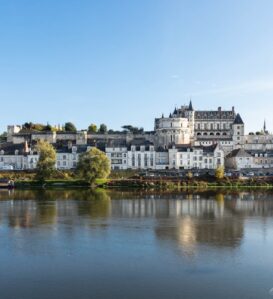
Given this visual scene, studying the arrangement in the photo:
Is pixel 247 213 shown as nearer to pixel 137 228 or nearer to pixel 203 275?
pixel 137 228

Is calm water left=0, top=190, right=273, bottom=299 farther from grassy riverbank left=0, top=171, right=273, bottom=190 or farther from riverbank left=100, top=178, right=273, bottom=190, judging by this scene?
riverbank left=100, top=178, right=273, bottom=190

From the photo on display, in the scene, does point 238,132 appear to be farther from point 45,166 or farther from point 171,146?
point 45,166

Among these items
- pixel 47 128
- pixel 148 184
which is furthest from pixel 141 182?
pixel 47 128

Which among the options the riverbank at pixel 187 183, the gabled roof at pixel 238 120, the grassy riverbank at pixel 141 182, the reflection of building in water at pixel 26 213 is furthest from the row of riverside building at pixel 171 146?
the reflection of building in water at pixel 26 213

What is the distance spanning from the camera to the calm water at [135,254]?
15.2m

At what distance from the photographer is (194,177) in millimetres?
66312

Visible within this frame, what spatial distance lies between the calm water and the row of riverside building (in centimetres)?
4302

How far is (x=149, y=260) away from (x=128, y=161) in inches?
2306

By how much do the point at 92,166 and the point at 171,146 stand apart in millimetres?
22515

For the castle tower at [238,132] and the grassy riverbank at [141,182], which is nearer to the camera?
the grassy riverbank at [141,182]

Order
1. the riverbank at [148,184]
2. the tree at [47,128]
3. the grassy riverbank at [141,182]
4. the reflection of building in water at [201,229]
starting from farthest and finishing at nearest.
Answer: the tree at [47,128] → the grassy riverbank at [141,182] → the riverbank at [148,184] → the reflection of building in water at [201,229]

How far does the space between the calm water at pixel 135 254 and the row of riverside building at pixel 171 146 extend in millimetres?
43025

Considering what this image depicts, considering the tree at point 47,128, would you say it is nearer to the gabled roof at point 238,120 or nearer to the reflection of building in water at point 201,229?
the gabled roof at point 238,120

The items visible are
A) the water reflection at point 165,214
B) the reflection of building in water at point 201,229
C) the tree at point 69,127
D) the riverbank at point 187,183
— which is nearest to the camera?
the reflection of building in water at point 201,229
